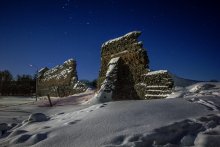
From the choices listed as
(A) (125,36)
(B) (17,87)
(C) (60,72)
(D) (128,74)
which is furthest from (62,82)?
(B) (17,87)

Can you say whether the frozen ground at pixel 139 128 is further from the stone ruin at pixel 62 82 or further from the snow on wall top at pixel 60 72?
the snow on wall top at pixel 60 72

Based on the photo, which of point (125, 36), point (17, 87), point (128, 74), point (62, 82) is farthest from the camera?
point (17, 87)

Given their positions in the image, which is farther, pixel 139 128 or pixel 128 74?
pixel 128 74

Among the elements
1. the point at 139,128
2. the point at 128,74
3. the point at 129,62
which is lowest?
the point at 139,128

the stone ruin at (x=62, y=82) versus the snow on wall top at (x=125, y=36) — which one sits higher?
the snow on wall top at (x=125, y=36)

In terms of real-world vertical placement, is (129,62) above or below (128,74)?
above

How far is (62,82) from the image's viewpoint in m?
18.7

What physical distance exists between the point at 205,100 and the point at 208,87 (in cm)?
250

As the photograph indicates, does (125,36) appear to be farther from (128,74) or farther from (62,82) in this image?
(62,82)

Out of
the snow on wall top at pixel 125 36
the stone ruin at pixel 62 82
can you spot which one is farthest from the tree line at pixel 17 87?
the snow on wall top at pixel 125 36

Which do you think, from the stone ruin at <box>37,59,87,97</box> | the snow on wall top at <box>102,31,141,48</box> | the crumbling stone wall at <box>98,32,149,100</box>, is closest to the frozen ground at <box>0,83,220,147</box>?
the crumbling stone wall at <box>98,32,149,100</box>

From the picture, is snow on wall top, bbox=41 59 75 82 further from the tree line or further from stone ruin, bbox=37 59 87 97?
the tree line

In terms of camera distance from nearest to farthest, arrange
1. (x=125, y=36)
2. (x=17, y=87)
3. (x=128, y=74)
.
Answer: (x=128, y=74) → (x=125, y=36) → (x=17, y=87)

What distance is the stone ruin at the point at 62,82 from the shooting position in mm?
17677
